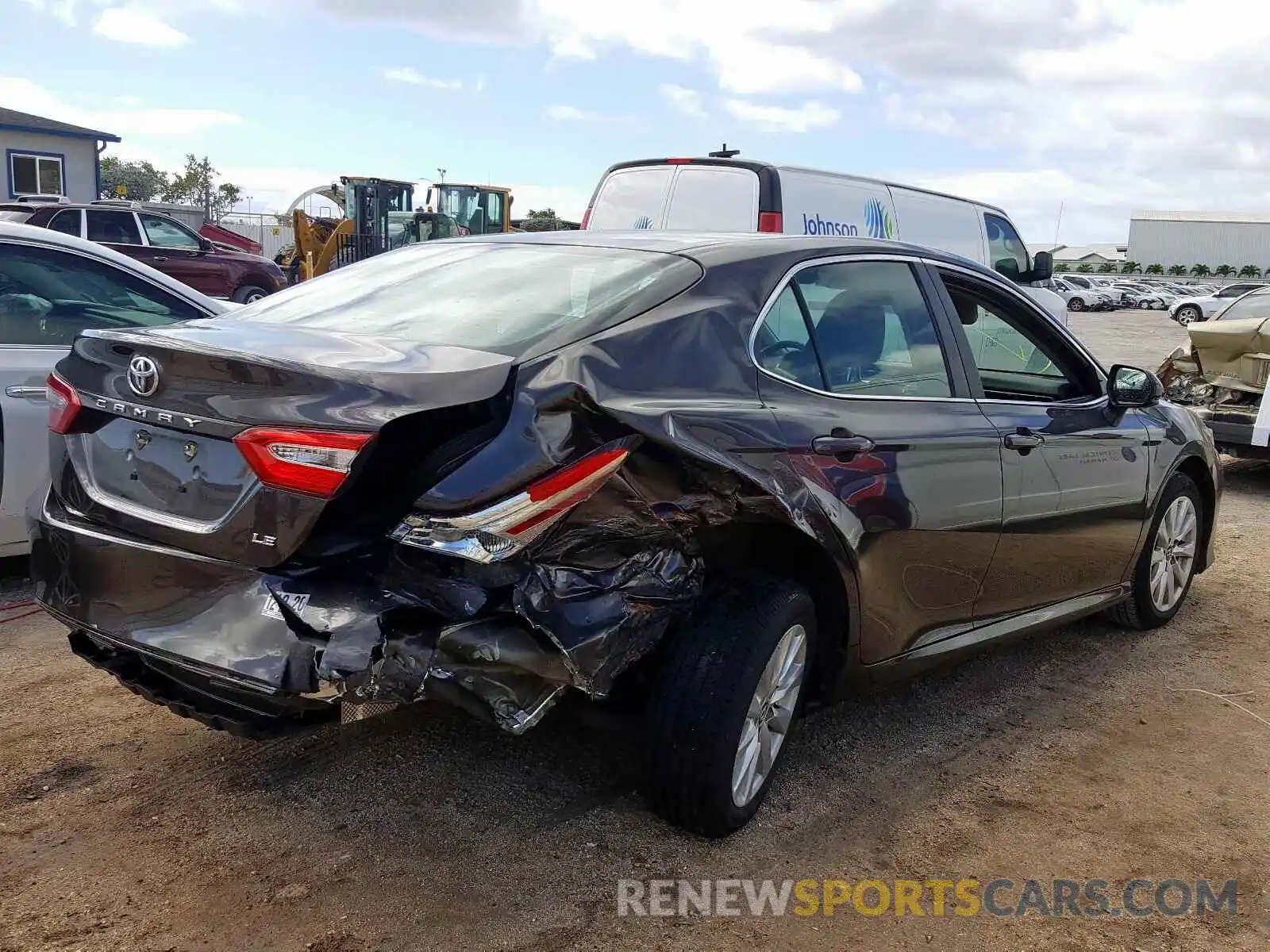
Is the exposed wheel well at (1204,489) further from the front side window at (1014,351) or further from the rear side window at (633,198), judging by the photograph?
the rear side window at (633,198)

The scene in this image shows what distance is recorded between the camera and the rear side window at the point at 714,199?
8352 millimetres

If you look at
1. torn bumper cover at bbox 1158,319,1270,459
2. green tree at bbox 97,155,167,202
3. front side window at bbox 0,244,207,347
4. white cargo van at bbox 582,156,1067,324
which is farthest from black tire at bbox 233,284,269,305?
green tree at bbox 97,155,167,202

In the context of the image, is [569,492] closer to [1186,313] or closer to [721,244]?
[721,244]

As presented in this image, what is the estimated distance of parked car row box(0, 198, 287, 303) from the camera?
15.3 m

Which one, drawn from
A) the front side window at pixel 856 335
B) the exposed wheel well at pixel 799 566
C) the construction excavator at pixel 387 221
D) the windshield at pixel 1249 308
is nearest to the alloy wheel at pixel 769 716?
the exposed wheel well at pixel 799 566

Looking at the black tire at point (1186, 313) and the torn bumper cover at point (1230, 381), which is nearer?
Answer: the torn bumper cover at point (1230, 381)

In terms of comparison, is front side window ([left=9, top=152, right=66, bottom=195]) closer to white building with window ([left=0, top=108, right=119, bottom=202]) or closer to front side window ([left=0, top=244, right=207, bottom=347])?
white building with window ([left=0, top=108, right=119, bottom=202])

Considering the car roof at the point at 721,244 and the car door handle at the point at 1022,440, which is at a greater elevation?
the car roof at the point at 721,244

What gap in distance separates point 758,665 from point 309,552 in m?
1.17

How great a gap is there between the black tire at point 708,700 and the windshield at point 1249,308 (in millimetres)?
8350

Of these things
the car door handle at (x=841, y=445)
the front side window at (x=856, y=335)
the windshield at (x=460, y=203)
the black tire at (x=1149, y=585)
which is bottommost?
the black tire at (x=1149, y=585)

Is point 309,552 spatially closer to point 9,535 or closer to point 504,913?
point 504,913

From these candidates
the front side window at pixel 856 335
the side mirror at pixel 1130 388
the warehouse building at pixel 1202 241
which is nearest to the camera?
the front side window at pixel 856 335

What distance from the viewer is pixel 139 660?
3047mm
